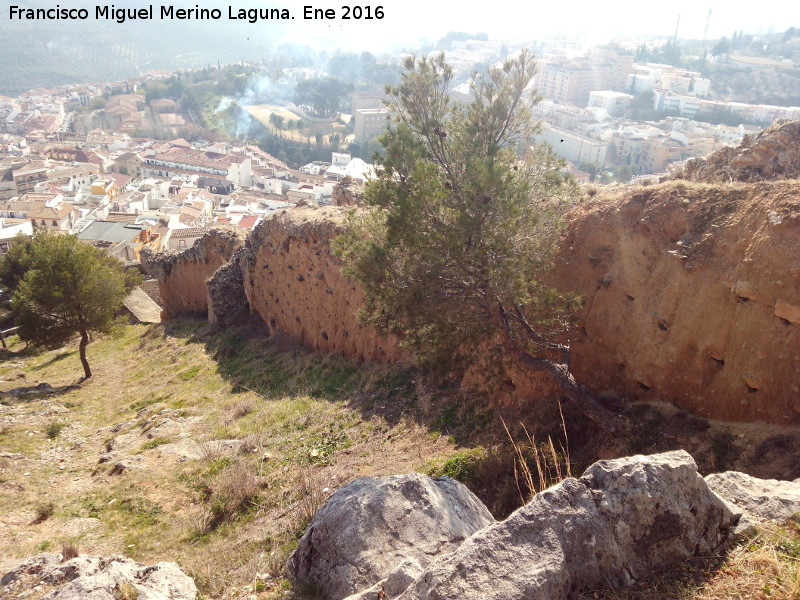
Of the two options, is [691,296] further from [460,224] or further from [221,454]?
[221,454]

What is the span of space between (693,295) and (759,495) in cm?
390

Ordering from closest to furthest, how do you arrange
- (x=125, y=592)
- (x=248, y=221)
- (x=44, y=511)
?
(x=125, y=592) → (x=44, y=511) → (x=248, y=221)

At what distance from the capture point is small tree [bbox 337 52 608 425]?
7594 mm

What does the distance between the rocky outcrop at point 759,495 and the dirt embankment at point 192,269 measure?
785 inches

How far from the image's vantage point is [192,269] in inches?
966

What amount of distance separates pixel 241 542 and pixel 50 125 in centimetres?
13785

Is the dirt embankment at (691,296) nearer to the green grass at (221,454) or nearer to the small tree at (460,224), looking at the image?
the small tree at (460,224)

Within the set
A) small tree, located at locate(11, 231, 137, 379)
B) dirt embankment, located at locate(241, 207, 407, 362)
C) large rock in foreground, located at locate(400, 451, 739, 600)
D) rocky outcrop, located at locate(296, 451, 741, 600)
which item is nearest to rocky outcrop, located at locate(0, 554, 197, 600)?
rocky outcrop, located at locate(296, 451, 741, 600)

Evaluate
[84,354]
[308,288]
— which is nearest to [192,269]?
[84,354]

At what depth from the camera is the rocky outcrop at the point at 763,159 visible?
1119 centimetres

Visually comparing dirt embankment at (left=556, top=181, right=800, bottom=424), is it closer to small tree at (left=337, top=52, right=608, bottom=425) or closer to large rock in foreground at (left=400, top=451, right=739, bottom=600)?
small tree at (left=337, top=52, right=608, bottom=425)

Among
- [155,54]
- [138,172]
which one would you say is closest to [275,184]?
[138,172]

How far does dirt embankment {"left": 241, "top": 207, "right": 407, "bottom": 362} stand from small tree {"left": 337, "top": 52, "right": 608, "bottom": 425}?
558 cm

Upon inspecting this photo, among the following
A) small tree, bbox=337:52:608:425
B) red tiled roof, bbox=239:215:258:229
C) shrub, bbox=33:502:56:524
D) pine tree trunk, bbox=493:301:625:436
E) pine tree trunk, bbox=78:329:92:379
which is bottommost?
red tiled roof, bbox=239:215:258:229
